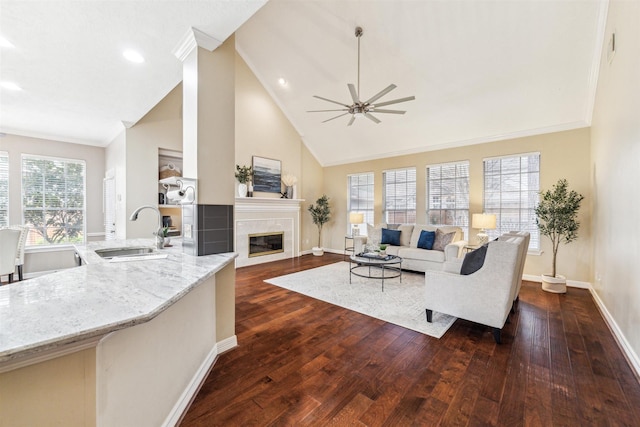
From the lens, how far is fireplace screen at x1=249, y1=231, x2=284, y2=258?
6.16 metres

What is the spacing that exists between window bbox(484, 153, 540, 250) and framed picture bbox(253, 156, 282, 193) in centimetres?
481

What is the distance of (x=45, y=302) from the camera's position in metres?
1.03

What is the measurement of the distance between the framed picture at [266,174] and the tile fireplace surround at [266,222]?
369 mm

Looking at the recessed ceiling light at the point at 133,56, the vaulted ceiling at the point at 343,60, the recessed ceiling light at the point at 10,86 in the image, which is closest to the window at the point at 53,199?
the vaulted ceiling at the point at 343,60

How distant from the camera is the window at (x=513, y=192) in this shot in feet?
16.0

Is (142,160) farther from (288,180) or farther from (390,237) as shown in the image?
(390,237)

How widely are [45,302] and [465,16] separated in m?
5.22

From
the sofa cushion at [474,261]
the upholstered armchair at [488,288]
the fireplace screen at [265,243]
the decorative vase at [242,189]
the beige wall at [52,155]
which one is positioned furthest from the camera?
the fireplace screen at [265,243]

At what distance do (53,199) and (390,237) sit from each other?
6826 millimetres

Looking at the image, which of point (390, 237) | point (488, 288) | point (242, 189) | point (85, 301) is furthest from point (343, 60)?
point (85, 301)

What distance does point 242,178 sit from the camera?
5.90m

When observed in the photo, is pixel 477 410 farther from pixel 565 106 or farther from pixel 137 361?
pixel 565 106

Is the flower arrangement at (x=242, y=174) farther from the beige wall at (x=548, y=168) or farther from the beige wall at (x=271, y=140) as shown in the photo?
the beige wall at (x=548, y=168)

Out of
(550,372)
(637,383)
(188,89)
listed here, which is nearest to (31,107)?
(188,89)
